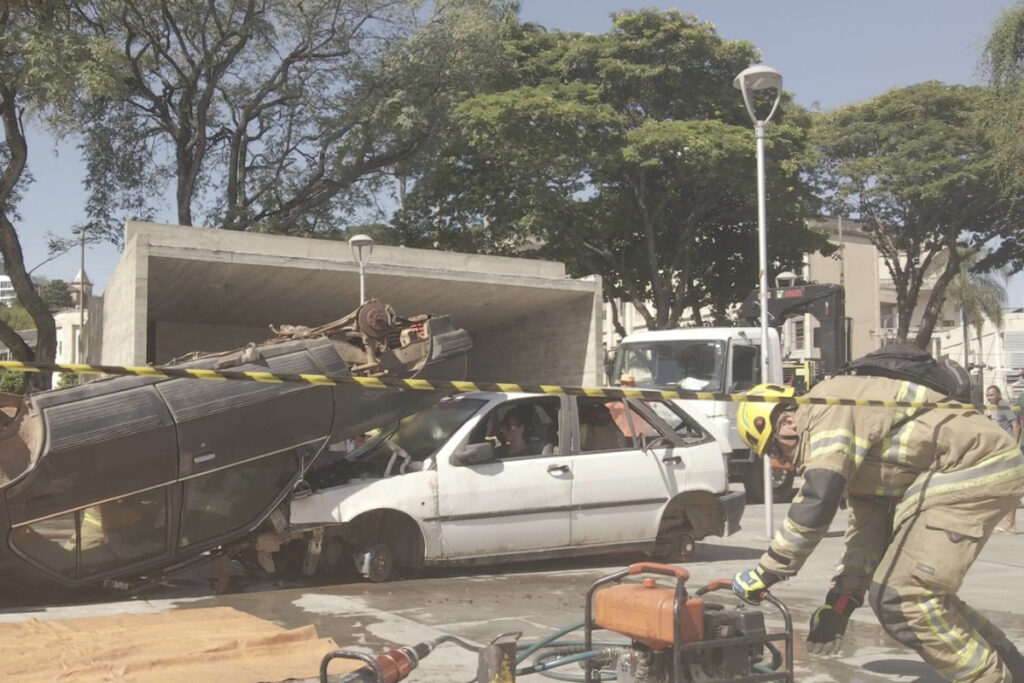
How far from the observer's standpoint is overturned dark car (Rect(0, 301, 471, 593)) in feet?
20.8

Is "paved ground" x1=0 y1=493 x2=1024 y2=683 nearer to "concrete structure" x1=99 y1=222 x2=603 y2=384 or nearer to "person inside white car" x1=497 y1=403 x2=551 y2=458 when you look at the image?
"person inside white car" x1=497 y1=403 x2=551 y2=458

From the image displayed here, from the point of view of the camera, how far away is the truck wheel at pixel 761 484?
608 inches

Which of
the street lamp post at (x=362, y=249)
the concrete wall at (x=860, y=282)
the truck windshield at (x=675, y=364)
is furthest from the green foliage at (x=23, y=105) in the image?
the concrete wall at (x=860, y=282)

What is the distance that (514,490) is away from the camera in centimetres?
791

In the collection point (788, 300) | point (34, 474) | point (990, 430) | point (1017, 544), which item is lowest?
point (1017, 544)

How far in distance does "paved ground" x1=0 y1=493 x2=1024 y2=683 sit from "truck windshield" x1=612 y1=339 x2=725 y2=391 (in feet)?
21.0

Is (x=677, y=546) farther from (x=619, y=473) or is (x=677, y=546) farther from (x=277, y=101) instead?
(x=277, y=101)

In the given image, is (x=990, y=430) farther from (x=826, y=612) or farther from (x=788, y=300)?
(x=788, y=300)

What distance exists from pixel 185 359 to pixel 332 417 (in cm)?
164

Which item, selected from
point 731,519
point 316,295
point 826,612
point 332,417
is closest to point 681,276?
point 316,295

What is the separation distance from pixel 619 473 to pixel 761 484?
791cm

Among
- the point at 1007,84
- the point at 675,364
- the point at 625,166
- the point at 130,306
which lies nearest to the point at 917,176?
the point at 1007,84

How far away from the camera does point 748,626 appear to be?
153 inches

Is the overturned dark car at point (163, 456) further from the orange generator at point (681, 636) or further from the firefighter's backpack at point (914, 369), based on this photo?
the firefighter's backpack at point (914, 369)
